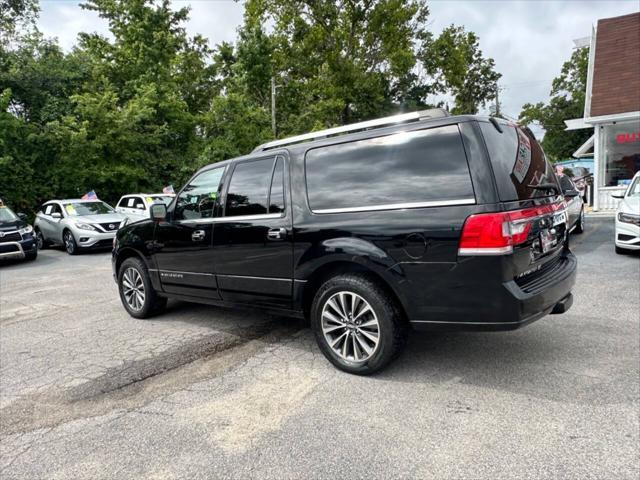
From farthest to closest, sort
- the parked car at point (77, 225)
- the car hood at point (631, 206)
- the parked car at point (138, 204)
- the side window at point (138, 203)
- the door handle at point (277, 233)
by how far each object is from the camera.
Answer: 1. the side window at point (138, 203)
2. the parked car at point (138, 204)
3. the parked car at point (77, 225)
4. the car hood at point (631, 206)
5. the door handle at point (277, 233)

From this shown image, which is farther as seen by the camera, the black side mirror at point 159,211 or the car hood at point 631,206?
the car hood at point 631,206

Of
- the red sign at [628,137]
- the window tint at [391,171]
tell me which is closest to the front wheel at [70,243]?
the window tint at [391,171]

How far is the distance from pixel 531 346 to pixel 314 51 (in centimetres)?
3253

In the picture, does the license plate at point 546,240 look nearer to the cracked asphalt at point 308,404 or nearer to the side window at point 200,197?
the cracked asphalt at point 308,404

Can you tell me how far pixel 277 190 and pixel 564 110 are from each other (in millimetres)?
46085

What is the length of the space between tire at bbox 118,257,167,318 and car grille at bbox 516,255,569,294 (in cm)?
422

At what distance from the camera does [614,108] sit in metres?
15.7

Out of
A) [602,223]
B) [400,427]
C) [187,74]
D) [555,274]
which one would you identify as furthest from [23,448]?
[187,74]

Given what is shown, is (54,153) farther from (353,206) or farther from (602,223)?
(602,223)

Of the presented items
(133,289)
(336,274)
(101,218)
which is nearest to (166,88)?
(101,218)

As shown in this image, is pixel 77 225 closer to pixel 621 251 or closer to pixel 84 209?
pixel 84 209

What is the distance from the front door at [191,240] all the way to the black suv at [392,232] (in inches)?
2.4

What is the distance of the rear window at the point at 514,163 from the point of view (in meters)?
3.11

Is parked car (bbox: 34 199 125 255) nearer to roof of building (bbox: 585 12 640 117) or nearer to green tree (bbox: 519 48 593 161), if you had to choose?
roof of building (bbox: 585 12 640 117)
